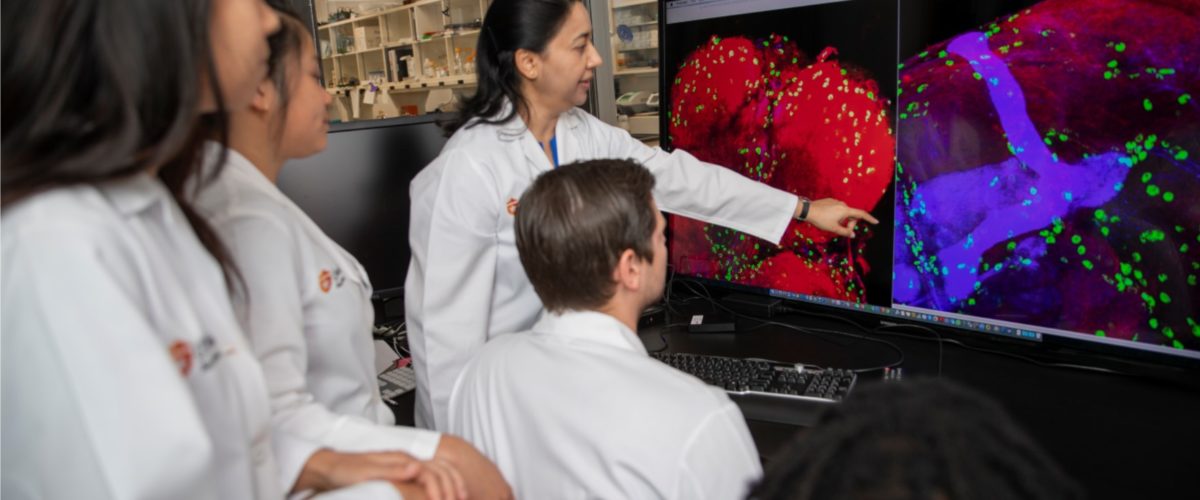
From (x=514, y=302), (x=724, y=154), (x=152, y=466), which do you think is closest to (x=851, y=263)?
(x=724, y=154)

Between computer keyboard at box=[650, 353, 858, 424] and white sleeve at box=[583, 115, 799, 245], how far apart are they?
318 millimetres

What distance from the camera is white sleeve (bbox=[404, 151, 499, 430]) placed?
1.36 metres

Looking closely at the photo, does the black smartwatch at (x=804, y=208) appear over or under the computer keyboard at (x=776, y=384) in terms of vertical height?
over

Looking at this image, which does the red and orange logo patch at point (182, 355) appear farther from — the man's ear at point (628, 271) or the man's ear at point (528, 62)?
the man's ear at point (528, 62)

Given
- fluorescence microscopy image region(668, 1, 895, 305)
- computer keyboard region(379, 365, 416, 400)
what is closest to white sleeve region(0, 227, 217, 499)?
computer keyboard region(379, 365, 416, 400)

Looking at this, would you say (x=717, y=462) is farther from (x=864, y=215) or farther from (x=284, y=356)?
(x=864, y=215)

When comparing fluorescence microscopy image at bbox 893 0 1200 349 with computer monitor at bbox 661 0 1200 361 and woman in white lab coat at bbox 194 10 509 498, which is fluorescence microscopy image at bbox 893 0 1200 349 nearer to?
computer monitor at bbox 661 0 1200 361

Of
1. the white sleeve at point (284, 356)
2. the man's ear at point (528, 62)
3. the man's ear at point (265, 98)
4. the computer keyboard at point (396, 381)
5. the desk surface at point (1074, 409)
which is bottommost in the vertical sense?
the computer keyboard at point (396, 381)

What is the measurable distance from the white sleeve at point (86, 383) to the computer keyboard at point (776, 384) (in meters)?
0.81

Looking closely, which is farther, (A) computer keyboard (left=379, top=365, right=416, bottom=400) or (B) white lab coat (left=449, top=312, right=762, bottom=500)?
(A) computer keyboard (left=379, top=365, right=416, bottom=400)

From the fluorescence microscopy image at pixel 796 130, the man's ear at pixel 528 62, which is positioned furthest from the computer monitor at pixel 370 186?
the fluorescence microscopy image at pixel 796 130

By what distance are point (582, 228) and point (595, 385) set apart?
214mm

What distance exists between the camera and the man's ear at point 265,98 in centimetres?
98

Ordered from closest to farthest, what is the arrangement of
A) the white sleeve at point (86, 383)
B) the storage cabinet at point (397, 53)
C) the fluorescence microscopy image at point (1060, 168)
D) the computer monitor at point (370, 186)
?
the white sleeve at point (86, 383) → the fluorescence microscopy image at point (1060, 168) → the computer monitor at point (370, 186) → the storage cabinet at point (397, 53)
